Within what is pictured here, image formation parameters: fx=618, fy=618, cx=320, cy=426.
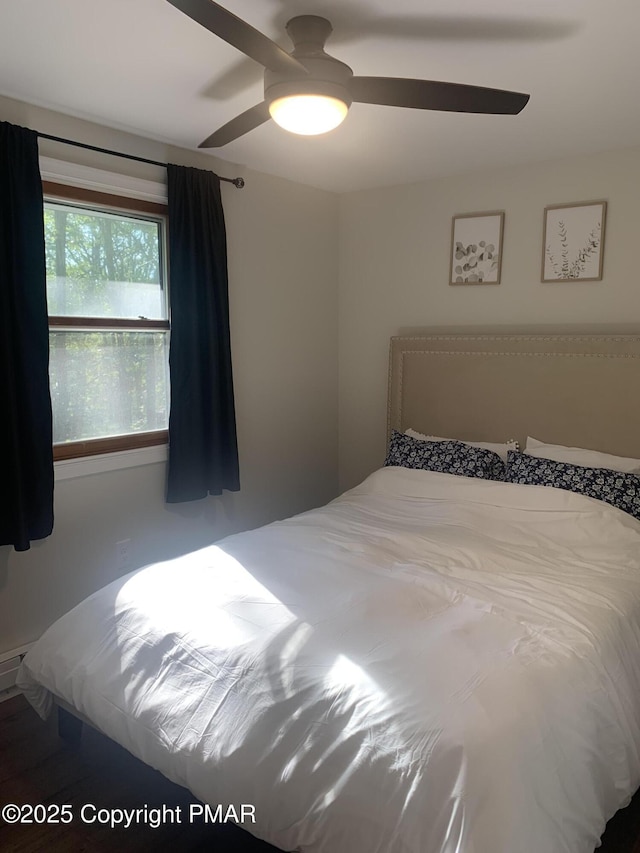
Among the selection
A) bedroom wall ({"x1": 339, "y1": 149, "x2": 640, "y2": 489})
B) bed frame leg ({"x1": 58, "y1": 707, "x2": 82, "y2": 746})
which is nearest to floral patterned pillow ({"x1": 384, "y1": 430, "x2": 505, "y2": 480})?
bedroom wall ({"x1": 339, "y1": 149, "x2": 640, "y2": 489})

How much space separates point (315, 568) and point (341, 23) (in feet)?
6.01

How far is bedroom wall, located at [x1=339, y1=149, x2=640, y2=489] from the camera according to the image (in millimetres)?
3193

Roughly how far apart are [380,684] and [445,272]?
2.80m

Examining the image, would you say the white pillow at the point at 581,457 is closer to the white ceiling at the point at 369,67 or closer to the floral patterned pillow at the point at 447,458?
the floral patterned pillow at the point at 447,458

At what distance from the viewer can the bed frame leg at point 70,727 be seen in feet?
7.42

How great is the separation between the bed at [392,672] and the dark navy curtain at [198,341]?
675 millimetres

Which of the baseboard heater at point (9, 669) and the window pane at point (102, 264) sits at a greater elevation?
the window pane at point (102, 264)

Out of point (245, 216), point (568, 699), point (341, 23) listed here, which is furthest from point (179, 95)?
point (568, 699)

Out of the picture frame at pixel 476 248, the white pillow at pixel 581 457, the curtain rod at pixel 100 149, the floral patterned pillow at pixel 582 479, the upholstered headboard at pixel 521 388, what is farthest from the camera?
the picture frame at pixel 476 248

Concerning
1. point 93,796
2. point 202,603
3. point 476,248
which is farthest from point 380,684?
point 476,248

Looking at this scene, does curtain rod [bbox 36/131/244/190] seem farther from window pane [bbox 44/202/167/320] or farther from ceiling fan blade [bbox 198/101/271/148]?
ceiling fan blade [bbox 198/101/271/148]

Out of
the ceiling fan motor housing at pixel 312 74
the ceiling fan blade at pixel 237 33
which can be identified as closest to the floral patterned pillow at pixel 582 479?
the ceiling fan motor housing at pixel 312 74

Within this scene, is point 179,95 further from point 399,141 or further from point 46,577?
point 46,577

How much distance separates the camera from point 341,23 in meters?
1.91
